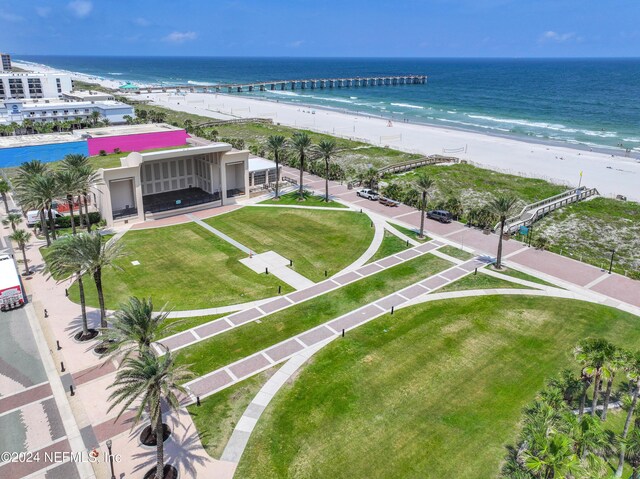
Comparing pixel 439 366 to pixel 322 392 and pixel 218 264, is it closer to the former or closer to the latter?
pixel 322 392

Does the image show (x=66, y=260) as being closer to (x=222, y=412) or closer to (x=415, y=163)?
(x=222, y=412)

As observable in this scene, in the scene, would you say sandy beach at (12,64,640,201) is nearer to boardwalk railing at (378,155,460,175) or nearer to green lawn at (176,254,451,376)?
boardwalk railing at (378,155,460,175)

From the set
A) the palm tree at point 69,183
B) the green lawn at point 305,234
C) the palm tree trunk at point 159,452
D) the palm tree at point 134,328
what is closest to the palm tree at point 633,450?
the palm tree trunk at point 159,452

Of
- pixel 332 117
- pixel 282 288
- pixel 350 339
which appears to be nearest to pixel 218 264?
pixel 282 288

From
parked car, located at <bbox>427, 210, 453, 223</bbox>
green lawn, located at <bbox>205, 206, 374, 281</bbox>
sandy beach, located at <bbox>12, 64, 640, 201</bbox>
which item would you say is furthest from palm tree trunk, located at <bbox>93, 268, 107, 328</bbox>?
sandy beach, located at <bbox>12, 64, 640, 201</bbox>

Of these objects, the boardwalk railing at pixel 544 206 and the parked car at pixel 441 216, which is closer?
the boardwalk railing at pixel 544 206

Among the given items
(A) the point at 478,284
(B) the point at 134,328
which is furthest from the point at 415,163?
(B) the point at 134,328

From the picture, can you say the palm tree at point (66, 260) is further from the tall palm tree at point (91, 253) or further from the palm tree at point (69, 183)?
the palm tree at point (69, 183)
